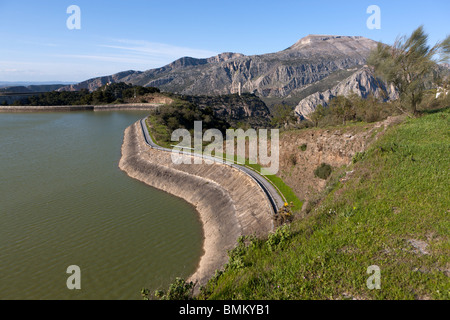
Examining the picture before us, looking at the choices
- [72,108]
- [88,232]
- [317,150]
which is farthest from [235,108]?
[88,232]

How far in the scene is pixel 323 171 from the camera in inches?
992

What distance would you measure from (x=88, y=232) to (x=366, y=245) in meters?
22.7

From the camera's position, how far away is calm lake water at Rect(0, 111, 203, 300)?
1758 cm

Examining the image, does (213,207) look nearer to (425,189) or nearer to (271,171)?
(271,171)

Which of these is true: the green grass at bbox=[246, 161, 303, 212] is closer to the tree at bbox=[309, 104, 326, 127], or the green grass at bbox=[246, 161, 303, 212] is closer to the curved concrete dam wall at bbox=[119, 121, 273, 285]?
the curved concrete dam wall at bbox=[119, 121, 273, 285]

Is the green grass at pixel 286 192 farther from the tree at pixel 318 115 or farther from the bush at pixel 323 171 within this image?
the tree at pixel 318 115

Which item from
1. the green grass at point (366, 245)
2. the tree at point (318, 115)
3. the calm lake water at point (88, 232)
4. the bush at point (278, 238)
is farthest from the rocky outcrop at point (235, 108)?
the bush at point (278, 238)

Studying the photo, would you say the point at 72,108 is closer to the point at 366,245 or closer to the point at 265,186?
the point at 265,186

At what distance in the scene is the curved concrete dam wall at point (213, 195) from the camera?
21.1m

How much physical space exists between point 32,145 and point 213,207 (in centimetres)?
5049

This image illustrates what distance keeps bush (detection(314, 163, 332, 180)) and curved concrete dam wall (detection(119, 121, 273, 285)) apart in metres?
6.19

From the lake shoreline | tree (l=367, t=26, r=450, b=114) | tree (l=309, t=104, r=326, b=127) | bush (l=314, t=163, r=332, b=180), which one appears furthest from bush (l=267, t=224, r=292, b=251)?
the lake shoreline

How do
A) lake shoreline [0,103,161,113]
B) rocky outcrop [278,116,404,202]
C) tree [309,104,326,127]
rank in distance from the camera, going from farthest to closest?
1. lake shoreline [0,103,161,113]
2. tree [309,104,326,127]
3. rocky outcrop [278,116,404,202]

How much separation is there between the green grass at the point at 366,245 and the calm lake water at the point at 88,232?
31.7 ft
